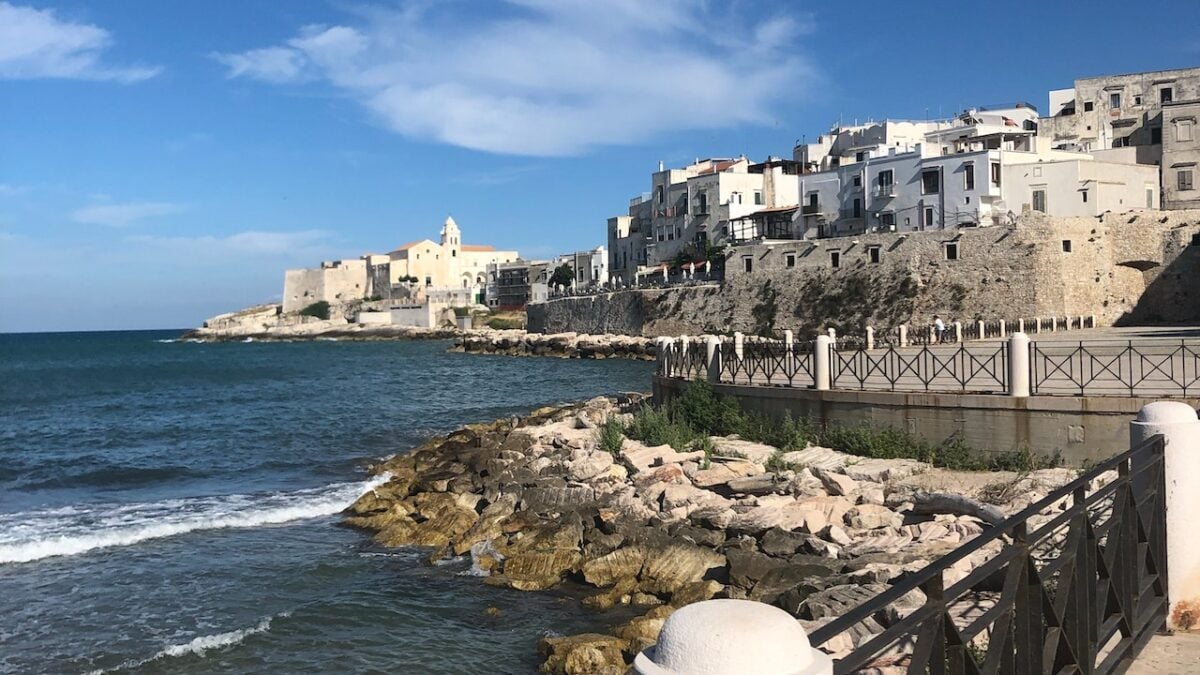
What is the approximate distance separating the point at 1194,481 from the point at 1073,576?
176 centimetres

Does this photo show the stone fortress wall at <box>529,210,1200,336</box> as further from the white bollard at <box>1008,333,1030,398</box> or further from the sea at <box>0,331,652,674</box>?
the white bollard at <box>1008,333,1030,398</box>

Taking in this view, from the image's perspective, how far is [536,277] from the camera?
4715 inches

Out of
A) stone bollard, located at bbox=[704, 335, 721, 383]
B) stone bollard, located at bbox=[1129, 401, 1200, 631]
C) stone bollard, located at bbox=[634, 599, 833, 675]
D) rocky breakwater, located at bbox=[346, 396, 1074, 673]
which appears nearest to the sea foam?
rocky breakwater, located at bbox=[346, 396, 1074, 673]

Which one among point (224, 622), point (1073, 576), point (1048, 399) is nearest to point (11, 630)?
point (224, 622)

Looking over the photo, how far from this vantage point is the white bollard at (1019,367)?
13.3 metres

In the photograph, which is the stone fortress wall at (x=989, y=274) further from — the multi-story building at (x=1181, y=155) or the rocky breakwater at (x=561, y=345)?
the rocky breakwater at (x=561, y=345)

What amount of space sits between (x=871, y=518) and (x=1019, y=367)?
356 centimetres

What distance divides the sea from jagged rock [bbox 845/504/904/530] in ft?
11.3

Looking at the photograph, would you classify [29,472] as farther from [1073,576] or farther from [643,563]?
[1073,576]

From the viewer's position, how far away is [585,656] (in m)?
9.32

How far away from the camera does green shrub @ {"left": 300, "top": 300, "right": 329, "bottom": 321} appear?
5556 inches

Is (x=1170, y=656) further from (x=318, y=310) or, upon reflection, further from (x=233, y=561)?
(x=318, y=310)

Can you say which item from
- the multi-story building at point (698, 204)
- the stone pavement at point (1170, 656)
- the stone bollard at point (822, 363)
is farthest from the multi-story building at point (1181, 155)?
the stone pavement at point (1170, 656)

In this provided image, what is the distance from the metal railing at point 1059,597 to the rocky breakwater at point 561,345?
5493 centimetres
